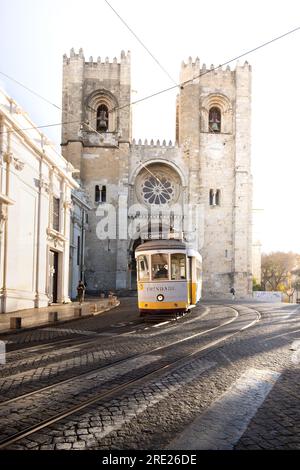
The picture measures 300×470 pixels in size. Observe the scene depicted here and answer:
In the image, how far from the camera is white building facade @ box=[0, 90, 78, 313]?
61.7ft

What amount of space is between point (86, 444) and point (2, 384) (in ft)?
8.99

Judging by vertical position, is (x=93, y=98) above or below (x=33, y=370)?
above

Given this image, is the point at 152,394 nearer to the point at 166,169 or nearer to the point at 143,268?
the point at 143,268

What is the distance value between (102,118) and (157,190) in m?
8.21

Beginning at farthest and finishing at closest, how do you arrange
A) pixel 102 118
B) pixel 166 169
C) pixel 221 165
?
pixel 166 169 → pixel 221 165 → pixel 102 118

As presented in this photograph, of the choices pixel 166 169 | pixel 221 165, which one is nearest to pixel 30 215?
pixel 166 169

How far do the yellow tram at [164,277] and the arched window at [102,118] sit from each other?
96.1ft

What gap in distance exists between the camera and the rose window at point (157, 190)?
44562 millimetres

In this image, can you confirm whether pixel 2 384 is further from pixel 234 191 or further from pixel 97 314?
pixel 234 191

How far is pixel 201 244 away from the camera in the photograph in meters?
43.4

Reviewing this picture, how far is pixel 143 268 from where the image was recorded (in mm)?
17234

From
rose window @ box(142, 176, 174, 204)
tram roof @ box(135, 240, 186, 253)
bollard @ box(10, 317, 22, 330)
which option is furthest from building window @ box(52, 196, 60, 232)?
rose window @ box(142, 176, 174, 204)
